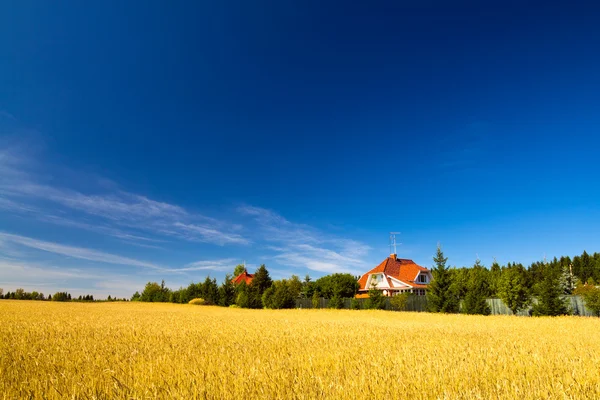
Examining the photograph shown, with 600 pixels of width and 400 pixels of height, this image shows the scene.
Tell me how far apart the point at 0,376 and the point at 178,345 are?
4.13 m

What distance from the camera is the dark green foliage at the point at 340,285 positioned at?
6303cm

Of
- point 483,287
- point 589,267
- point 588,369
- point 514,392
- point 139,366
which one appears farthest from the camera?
point 589,267

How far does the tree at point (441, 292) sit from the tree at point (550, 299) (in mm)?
7810

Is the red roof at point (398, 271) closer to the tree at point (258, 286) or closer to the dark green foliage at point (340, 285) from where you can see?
the dark green foliage at point (340, 285)

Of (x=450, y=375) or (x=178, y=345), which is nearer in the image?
(x=450, y=375)

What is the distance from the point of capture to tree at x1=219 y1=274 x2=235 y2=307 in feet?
193

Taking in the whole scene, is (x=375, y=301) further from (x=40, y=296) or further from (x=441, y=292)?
(x=40, y=296)

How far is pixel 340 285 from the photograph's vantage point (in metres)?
63.5

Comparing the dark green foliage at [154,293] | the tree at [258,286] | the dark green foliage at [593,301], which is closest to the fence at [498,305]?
the dark green foliage at [593,301]

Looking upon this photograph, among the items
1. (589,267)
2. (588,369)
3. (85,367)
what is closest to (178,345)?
(85,367)

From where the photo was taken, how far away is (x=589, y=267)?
130 m

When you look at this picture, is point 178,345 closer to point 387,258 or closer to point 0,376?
point 0,376

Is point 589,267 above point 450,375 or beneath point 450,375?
above

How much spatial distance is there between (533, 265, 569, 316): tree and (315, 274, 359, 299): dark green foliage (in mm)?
33548
